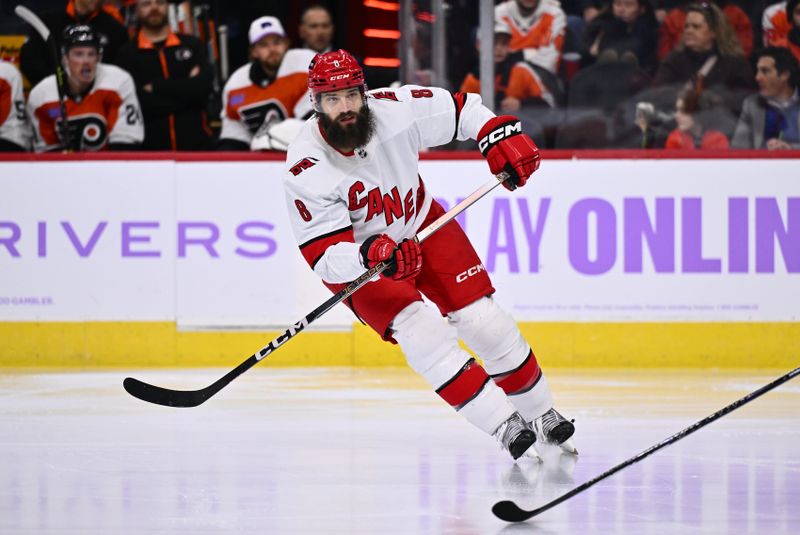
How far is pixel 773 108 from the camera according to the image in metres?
5.92

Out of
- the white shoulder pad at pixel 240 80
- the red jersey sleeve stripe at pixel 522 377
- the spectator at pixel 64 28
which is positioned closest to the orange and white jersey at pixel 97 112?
the spectator at pixel 64 28

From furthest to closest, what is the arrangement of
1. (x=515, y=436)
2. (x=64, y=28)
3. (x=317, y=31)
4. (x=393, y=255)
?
(x=317, y=31) < (x=64, y=28) < (x=515, y=436) < (x=393, y=255)

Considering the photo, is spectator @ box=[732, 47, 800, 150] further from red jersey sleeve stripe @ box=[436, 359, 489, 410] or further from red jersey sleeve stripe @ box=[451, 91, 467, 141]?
red jersey sleeve stripe @ box=[436, 359, 489, 410]

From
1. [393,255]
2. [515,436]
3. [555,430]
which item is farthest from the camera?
[555,430]

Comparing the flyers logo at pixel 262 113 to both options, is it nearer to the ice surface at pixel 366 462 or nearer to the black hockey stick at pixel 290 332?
the ice surface at pixel 366 462

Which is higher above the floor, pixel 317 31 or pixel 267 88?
pixel 317 31

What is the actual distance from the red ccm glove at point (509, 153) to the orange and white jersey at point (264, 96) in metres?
2.44

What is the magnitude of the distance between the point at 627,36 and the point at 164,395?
2.79m

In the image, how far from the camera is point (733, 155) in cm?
580

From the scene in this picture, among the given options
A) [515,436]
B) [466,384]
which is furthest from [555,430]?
[466,384]

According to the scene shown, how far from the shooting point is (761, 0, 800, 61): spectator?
5840mm

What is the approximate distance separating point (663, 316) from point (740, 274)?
1.19 ft

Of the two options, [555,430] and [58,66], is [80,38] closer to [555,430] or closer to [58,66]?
[58,66]

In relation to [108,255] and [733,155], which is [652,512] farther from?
[108,255]
